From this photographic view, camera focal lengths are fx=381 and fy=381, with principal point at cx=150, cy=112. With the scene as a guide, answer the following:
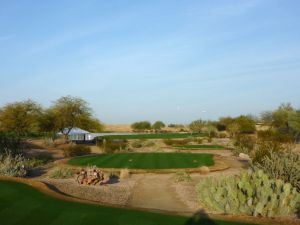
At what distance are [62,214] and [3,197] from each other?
9.78 feet

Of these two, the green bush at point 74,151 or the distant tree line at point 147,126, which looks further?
the distant tree line at point 147,126

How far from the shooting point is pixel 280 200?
11516 mm

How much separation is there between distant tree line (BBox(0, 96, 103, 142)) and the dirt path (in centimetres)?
3078

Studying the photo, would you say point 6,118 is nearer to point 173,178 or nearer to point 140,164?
point 140,164

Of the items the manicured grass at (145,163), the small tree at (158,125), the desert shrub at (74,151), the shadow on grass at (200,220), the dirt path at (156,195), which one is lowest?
the dirt path at (156,195)

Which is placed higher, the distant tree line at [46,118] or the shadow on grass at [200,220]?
the distant tree line at [46,118]

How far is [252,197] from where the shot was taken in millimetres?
12023

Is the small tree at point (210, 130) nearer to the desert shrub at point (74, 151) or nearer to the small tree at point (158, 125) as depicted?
the desert shrub at point (74, 151)

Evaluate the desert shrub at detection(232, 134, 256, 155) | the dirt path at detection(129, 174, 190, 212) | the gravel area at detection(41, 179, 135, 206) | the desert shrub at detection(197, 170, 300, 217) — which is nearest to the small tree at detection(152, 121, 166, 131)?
the desert shrub at detection(232, 134, 256, 155)

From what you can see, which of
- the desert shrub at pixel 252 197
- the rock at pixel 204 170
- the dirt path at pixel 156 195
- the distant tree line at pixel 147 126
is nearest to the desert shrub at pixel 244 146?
the rock at pixel 204 170

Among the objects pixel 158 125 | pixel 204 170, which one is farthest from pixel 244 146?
pixel 158 125

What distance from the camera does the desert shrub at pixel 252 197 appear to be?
37.1 feet

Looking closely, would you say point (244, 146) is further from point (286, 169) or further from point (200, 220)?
point (200, 220)

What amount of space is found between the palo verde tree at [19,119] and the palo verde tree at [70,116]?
3784mm
